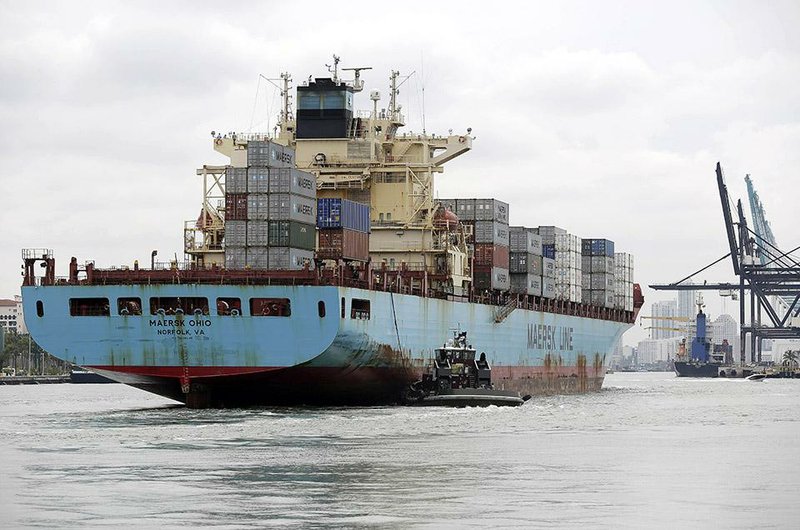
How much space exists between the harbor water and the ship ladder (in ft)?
67.1

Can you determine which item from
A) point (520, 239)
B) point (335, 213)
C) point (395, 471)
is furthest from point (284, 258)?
point (520, 239)

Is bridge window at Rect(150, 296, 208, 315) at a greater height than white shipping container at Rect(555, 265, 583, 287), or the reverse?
A: white shipping container at Rect(555, 265, 583, 287)

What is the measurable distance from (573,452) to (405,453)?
4354 millimetres

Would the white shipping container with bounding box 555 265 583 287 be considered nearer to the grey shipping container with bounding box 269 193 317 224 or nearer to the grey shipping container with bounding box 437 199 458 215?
the grey shipping container with bounding box 437 199 458 215

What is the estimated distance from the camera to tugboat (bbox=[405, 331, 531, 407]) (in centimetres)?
5916

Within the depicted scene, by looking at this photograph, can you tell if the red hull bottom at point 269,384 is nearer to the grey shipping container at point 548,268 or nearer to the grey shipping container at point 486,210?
the grey shipping container at point 486,210

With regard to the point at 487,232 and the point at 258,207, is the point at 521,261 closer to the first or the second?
the point at 487,232

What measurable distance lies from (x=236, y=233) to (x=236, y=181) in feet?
6.43

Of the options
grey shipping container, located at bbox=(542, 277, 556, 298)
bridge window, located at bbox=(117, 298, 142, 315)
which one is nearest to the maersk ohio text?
grey shipping container, located at bbox=(542, 277, 556, 298)

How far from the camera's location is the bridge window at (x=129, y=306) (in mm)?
56438

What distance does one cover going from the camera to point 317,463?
3491cm

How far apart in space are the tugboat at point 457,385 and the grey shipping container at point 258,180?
10316mm

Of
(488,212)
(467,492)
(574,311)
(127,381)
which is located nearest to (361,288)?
(127,381)

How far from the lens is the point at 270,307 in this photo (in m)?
56.2
